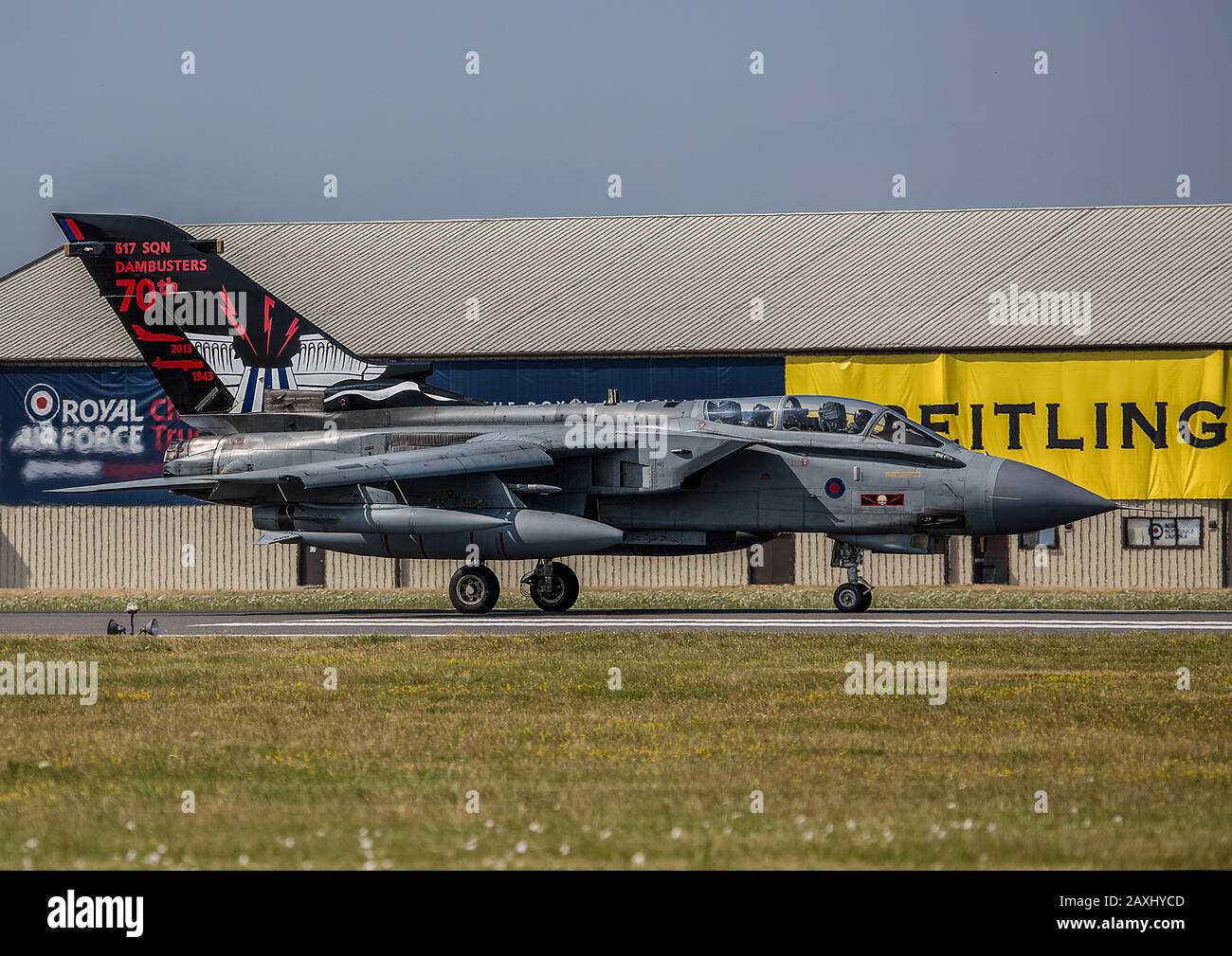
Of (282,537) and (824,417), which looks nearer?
(824,417)

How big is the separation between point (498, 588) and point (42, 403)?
21006 mm

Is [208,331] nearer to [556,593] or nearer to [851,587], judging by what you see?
[556,593]

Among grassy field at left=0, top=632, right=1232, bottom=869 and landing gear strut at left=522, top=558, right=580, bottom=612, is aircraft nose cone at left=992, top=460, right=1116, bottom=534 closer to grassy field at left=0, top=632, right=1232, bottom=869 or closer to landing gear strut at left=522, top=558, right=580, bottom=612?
grassy field at left=0, top=632, right=1232, bottom=869

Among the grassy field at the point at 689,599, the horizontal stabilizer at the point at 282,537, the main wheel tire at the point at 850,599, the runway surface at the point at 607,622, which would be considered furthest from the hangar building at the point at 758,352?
the main wheel tire at the point at 850,599

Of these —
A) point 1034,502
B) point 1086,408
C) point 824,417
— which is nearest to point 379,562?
point 824,417

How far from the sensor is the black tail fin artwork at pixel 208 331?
26562 millimetres

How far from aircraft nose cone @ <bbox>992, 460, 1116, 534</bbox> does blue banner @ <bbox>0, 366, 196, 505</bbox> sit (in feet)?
78.1

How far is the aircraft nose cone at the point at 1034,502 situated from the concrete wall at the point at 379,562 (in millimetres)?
13771

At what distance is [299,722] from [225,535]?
2794 centimetres

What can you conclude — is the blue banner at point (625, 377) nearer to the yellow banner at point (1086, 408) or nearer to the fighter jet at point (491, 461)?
the yellow banner at point (1086, 408)

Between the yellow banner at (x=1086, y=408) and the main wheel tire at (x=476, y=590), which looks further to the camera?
the yellow banner at (x=1086, y=408)

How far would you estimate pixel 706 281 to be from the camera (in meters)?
41.8

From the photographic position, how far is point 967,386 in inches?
1522
